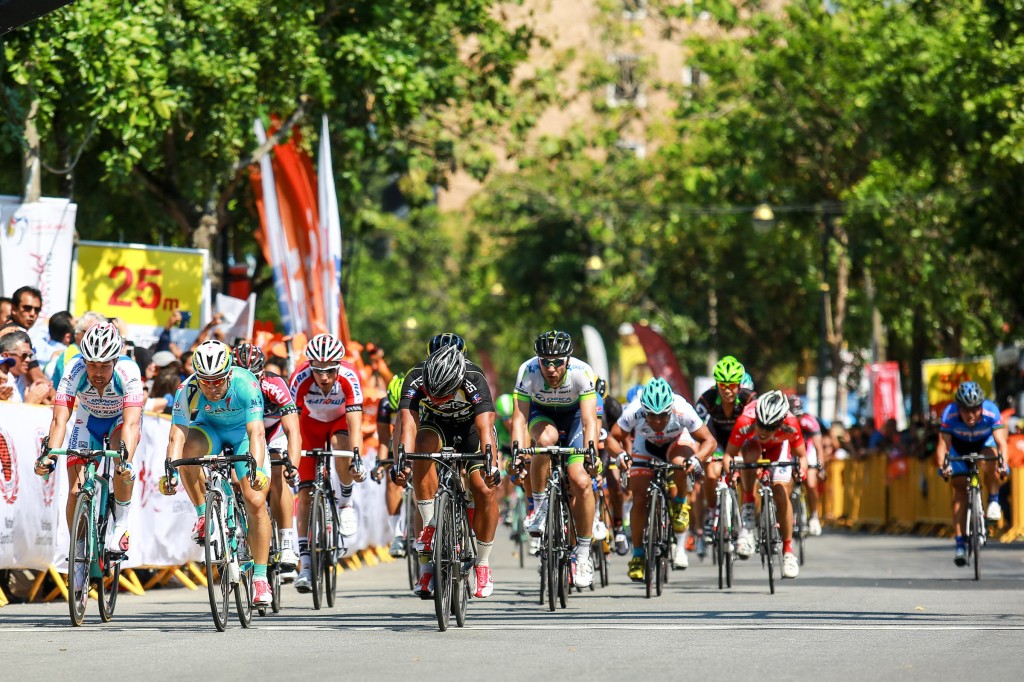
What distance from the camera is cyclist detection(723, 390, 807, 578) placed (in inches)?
632

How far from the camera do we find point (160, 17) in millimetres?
20797

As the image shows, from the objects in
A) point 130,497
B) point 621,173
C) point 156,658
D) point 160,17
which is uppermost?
point 621,173

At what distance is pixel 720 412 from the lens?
17047mm

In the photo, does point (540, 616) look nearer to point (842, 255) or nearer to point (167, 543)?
point (167, 543)

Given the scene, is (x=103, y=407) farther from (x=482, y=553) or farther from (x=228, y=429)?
(x=482, y=553)

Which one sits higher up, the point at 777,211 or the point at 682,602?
the point at 777,211

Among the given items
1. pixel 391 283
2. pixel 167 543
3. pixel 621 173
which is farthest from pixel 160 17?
pixel 391 283

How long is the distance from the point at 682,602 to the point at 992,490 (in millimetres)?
5209

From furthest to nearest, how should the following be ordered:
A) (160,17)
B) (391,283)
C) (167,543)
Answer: (391,283), (160,17), (167,543)

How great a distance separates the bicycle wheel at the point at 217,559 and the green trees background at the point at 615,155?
7928 mm

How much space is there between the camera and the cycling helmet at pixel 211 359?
11789 mm

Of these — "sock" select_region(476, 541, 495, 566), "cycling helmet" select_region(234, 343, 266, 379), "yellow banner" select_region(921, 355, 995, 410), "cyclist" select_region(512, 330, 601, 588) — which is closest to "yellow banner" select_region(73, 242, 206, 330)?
"cycling helmet" select_region(234, 343, 266, 379)

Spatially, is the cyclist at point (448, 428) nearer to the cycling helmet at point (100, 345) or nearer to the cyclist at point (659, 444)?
the cycling helmet at point (100, 345)

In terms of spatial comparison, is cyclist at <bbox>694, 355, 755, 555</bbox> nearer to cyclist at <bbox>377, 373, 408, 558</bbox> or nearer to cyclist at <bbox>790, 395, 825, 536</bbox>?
cyclist at <bbox>377, 373, 408, 558</bbox>
